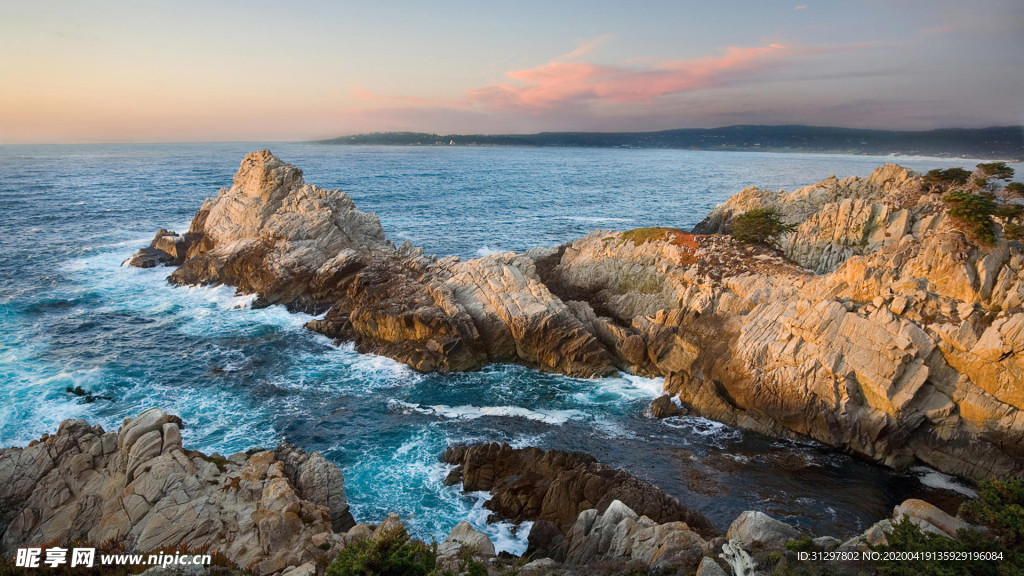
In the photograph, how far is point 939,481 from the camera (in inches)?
983

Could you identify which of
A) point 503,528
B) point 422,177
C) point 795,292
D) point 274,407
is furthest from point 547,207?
point 503,528

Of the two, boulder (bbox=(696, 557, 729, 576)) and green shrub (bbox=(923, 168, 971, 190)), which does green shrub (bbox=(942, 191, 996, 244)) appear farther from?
boulder (bbox=(696, 557, 729, 576))

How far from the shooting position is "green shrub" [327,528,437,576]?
13711 millimetres

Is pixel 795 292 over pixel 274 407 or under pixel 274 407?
over

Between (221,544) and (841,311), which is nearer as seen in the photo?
(221,544)

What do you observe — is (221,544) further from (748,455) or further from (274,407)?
(748,455)

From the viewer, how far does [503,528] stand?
21.9 metres

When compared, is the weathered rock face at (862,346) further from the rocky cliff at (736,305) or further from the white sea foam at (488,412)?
the white sea foam at (488,412)

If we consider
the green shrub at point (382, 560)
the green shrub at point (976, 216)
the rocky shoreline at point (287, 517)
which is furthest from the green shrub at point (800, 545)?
the green shrub at point (976, 216)

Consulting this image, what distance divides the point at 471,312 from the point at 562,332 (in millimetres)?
6850

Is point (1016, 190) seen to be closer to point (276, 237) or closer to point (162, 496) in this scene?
point (162, 496)

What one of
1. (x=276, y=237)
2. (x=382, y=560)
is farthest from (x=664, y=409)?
(x=276, y=237)

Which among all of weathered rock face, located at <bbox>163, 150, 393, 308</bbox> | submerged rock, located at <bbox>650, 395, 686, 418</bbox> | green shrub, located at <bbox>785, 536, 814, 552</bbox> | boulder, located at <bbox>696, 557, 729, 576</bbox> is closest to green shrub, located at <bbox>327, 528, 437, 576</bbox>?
boulder, located at <bbox>696, 557, 729, 576</bbox>

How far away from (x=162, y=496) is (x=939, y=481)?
3356cm
